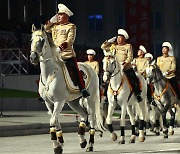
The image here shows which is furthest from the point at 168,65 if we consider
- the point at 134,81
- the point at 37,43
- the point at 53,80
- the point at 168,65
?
the point at 37,43

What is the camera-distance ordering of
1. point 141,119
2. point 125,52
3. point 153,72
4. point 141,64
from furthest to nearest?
point 141,64 < point 153,72 < point 141,119 < point 125,52

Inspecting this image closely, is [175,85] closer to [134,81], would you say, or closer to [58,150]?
[134,81]

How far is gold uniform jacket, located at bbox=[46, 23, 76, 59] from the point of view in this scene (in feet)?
55.6

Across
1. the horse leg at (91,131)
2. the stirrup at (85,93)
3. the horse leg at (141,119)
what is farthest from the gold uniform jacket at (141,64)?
the stirrup at (85,93)

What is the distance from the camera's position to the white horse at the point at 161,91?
2116cm

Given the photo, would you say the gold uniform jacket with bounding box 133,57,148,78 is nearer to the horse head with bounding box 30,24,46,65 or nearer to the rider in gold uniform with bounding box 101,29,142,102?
the rider in gold uniform with bounding box 101,29,142,102

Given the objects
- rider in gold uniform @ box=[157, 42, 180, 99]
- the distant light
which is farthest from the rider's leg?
the distant light

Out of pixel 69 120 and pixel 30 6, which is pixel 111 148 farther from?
pixel 30 6

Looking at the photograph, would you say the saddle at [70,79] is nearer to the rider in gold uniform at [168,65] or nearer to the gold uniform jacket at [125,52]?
the gold uniform jacket at [125,52]

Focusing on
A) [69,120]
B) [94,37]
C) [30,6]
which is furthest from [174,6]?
[69,120]

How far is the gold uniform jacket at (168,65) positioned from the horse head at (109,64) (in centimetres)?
370

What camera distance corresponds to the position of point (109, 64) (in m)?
18.3

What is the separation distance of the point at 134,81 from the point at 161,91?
2001mm

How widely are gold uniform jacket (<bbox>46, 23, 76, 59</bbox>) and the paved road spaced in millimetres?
2176
